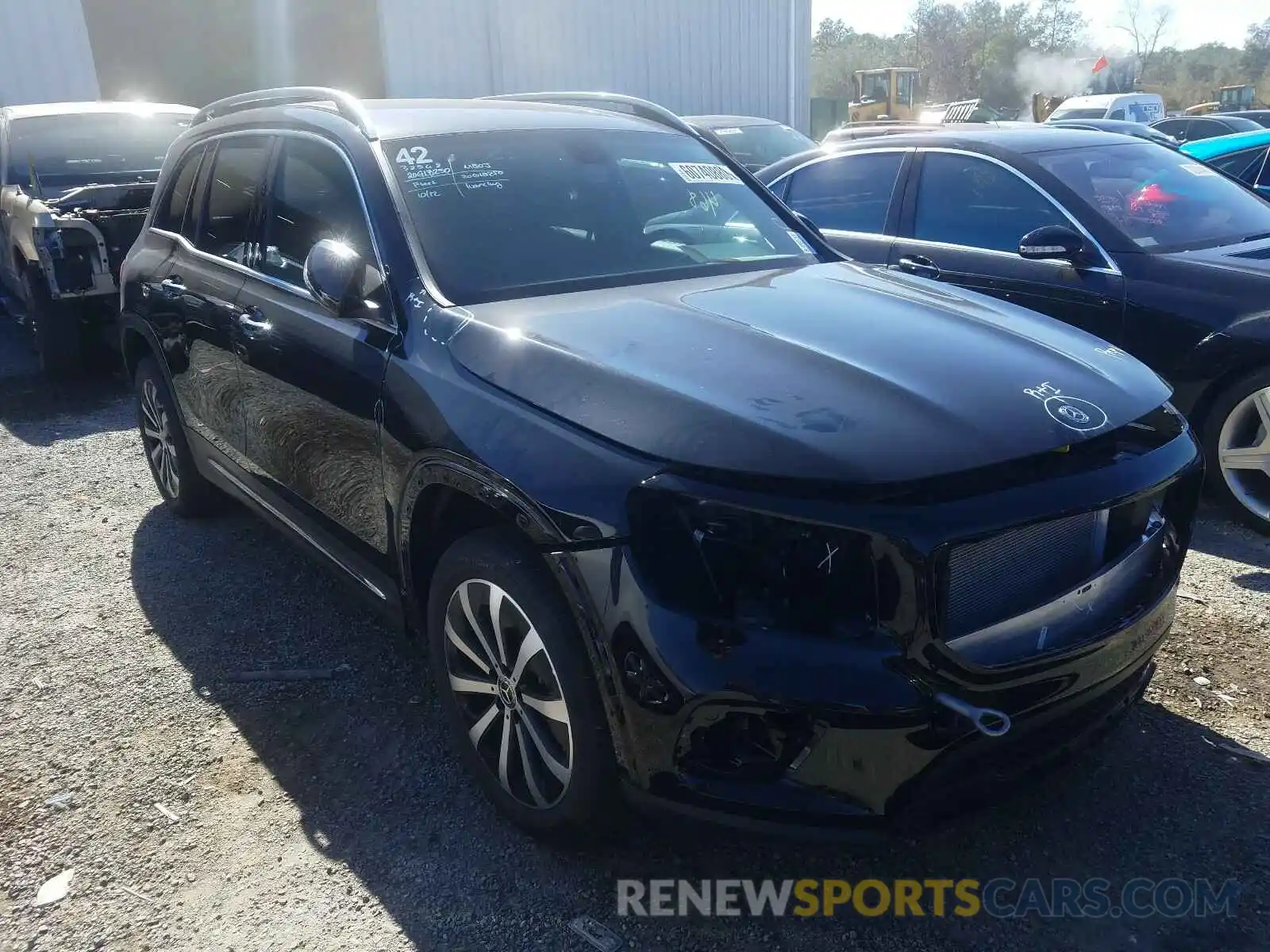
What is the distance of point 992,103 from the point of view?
58.2 metres

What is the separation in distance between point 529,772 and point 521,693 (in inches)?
8.3

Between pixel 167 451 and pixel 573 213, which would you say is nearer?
pixel 573 213

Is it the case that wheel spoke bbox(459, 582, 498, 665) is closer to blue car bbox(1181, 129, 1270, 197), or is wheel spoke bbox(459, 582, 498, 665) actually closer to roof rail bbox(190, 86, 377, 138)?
roof rail bbox(190, 86, 377, 138)

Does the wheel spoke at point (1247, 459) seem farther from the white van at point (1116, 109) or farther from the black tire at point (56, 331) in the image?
the white van at point (1116, 109)

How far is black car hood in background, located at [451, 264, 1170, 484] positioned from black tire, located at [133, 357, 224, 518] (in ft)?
8.34

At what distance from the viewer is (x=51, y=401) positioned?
→ 24.8ft

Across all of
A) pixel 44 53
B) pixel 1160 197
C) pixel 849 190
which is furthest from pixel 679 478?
pixel 44 53

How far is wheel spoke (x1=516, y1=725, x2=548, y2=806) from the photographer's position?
2.57 m

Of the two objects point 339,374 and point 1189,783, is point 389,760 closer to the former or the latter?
point 339,374

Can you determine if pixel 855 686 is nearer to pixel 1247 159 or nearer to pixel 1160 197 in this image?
pixel 1160 197

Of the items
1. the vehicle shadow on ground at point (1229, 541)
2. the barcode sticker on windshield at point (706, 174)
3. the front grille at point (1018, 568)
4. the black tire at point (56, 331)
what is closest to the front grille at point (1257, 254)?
the vehicle shadow on ground at point (1229, 541)

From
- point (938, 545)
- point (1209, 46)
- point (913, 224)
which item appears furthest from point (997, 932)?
point (1209, 46)

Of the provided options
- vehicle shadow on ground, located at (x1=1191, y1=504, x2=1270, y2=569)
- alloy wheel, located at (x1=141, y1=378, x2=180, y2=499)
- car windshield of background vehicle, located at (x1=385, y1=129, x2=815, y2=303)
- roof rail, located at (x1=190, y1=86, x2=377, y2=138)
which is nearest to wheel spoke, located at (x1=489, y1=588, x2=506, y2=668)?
car windshield of background vehicle, located at (x1=385, y1=129, x2=815, y2=303)

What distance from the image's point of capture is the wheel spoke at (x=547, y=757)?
→ 2.46m
